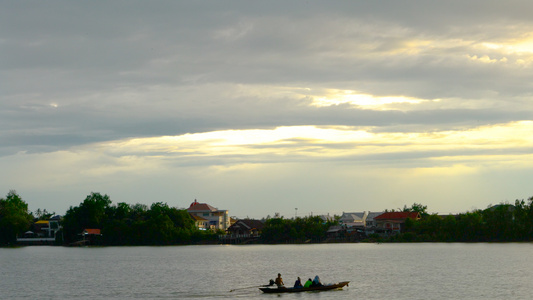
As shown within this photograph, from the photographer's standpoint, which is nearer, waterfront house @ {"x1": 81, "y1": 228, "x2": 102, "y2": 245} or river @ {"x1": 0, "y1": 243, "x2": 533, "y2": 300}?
river @ {"x1": 0, "y1": 243, "x2": 533, "y2": 300}

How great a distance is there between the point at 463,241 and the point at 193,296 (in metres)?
108

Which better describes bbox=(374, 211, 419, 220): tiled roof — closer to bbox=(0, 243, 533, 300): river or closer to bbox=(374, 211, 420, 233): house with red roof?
bbox=(374, 211, 420, 233): house with red roof

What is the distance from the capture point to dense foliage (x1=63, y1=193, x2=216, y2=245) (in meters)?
154

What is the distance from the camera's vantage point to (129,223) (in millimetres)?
158875

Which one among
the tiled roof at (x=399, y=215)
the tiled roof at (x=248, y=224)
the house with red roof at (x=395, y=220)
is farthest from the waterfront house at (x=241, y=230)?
the tiled roof at (x=399, y=215)

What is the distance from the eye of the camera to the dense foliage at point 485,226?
452 feet

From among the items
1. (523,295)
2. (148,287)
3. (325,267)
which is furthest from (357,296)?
(325,267)

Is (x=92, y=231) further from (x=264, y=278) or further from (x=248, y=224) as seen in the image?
(x=264, y=278)

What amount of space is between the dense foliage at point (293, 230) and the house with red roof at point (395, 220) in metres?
23.1

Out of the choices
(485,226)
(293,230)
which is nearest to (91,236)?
(293,230)

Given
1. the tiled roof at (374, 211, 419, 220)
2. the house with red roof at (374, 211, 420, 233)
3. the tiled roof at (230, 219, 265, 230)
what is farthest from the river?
the tiled roof at (230, 219, 265, 230)

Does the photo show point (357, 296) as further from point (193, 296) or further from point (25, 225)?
point (25, 225)

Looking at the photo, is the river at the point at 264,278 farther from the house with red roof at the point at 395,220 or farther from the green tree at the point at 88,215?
the house with red roof at the point at 395,220

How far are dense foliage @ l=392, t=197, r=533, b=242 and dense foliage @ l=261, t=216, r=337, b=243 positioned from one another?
975 inches
